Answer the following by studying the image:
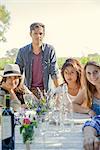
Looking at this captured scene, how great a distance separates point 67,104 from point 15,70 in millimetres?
786

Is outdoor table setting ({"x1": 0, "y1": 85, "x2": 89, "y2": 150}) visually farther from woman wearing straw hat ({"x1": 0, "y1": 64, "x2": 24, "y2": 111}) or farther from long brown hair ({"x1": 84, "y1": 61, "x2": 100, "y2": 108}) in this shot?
woman wearing straw hat ({"x1": 0, "y1": 64, "x2": 24, "y2": 111})

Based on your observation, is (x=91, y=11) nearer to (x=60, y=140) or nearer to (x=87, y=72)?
(x=87, y=72)

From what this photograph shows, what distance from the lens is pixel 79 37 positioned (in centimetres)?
1020

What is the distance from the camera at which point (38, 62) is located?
3.27 metres

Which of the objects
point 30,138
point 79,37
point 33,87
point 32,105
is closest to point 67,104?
point 32,105

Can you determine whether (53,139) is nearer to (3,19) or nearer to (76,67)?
(76,67)

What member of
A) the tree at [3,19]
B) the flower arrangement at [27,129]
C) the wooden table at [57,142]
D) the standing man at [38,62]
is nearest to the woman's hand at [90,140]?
the wooden table at [57,142]

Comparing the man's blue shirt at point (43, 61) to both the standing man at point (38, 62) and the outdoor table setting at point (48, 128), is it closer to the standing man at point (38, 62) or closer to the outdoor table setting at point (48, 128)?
the standing man at point (38, 62)

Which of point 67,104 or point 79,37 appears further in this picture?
point 79,37

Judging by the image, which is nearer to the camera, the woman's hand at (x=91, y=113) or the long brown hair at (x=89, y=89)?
the woman's hand at (x=91, y=113)

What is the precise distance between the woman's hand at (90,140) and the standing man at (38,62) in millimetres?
1801

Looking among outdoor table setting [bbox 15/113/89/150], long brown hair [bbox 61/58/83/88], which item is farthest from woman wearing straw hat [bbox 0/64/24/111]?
outdoor table setting [bbox 15/113/89/150]

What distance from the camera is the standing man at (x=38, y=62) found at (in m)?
3.21

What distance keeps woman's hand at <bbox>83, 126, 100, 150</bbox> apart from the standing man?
1.80 meters
